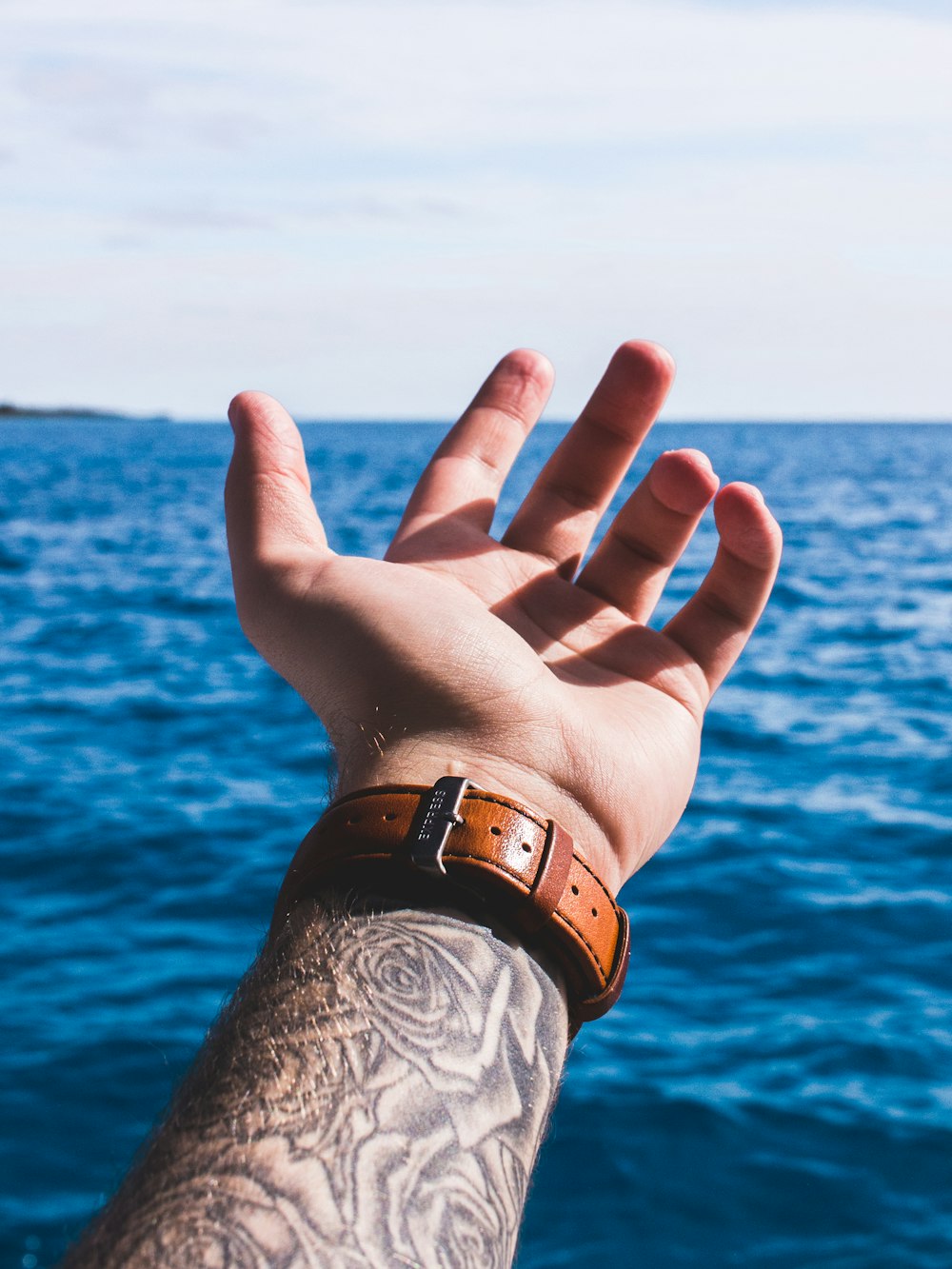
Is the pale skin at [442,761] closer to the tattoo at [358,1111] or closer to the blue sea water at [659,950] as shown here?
the tattoo at [358,1111]

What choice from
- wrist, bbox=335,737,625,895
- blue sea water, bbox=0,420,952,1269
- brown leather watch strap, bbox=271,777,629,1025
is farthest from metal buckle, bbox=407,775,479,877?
blue sea water, bbox=0,420,952,1269

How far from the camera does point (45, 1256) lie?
15.6 ft

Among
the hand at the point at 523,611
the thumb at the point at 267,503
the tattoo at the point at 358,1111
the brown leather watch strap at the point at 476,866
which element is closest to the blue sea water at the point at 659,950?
the tattoo at the point at 358,1111

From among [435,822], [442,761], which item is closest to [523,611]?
[442,761]

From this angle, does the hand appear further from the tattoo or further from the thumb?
the tattoo

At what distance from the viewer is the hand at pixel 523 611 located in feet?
7.83

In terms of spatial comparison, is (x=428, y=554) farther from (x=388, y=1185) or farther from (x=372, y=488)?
(x=372, y=488)

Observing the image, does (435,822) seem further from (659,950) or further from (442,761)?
(659,950)

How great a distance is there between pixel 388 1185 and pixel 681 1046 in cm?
501

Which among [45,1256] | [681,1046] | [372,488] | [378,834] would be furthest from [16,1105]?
[372,488]

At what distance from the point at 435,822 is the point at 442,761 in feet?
0.91

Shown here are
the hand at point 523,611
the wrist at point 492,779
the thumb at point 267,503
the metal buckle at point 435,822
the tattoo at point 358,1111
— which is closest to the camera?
the tattoo at point 358,1111

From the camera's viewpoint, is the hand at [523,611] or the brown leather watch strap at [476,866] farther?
the hand at [523,611]

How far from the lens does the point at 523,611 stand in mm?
3018
